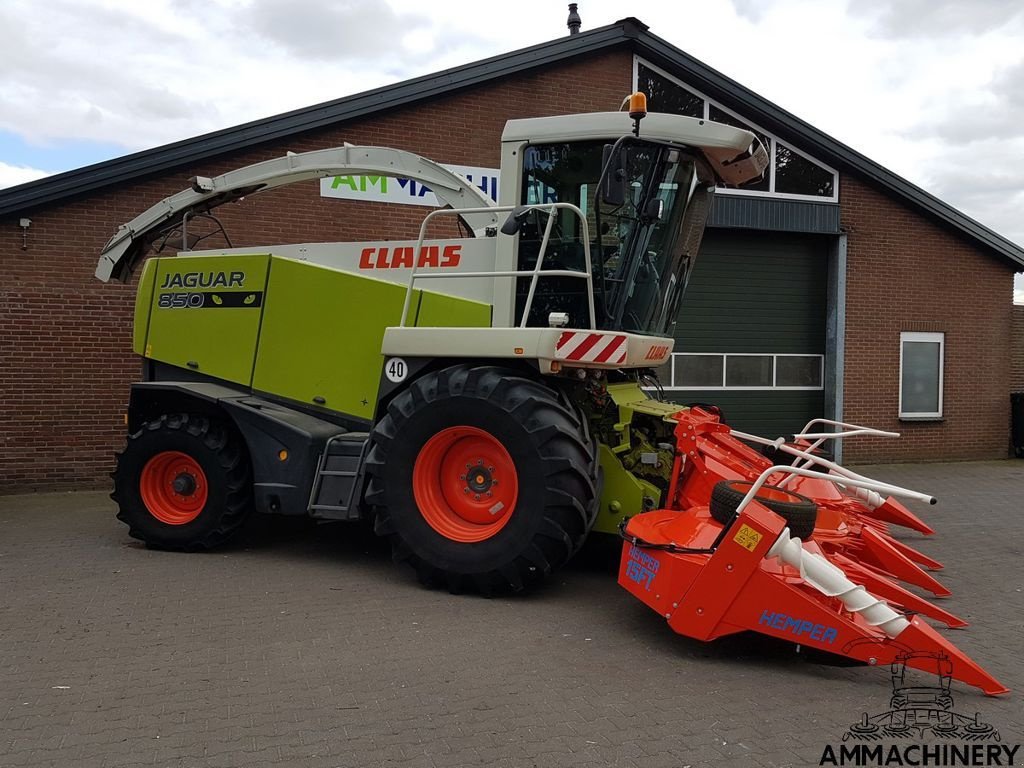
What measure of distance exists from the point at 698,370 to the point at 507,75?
485 cm

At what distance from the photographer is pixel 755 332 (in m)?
12.5

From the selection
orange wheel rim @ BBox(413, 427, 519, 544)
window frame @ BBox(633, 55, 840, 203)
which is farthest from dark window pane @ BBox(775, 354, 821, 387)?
orange wheel rim @ BBox(413, 427, 519, 544)

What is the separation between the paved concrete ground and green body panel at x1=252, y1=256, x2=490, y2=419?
135 cm

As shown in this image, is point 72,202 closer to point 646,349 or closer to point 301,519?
point 301,519

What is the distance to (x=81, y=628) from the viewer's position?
477cm

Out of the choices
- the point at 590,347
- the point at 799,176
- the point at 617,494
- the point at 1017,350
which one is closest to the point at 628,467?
the point at 617,494

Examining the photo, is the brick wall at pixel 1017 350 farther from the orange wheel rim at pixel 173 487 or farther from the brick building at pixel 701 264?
the orange wheel rim at pixel 173 487

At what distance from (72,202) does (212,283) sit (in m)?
3.57

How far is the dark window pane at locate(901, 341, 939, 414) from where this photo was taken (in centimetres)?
1288

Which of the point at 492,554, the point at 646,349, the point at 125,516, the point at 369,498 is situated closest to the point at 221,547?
the point at 125,516

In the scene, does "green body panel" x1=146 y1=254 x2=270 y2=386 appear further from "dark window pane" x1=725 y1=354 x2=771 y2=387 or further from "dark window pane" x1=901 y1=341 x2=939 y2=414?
"dark window pane" x1=901 y1=341 x2=939 y2=414

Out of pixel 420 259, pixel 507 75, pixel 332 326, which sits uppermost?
pixel 507 75

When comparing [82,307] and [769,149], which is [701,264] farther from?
[82,307]

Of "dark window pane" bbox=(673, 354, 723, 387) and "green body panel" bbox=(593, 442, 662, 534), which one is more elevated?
"dark window pane" bbox=(673, 354, 723, 387)
